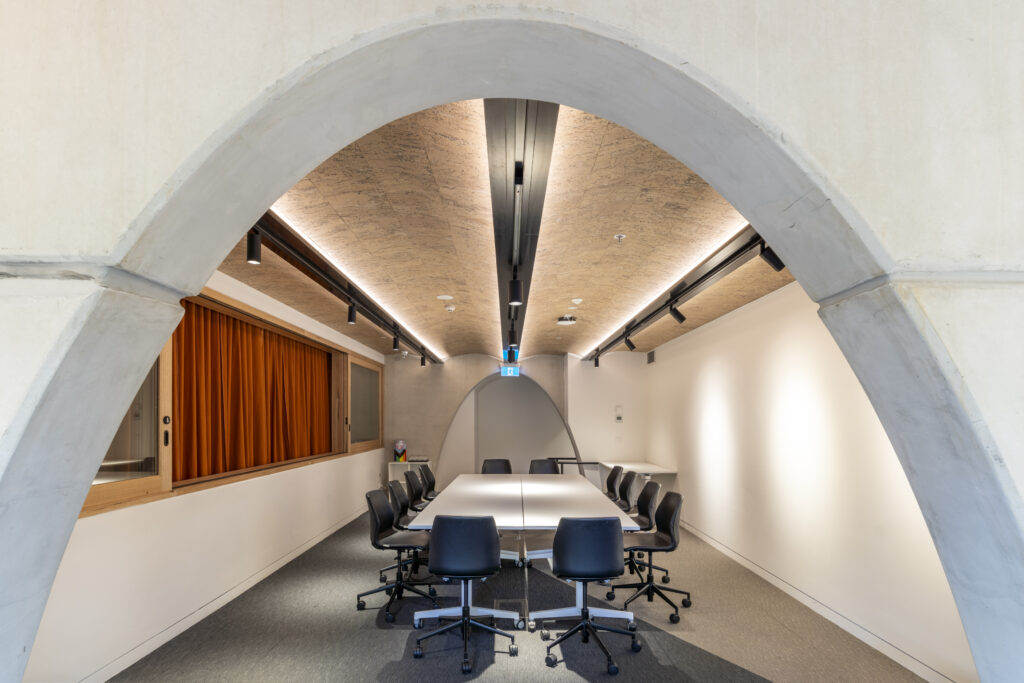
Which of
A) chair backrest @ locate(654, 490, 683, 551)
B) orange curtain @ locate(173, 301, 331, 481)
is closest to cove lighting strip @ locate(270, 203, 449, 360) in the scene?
orange curtain @ locate(173, 301, 331, 481)

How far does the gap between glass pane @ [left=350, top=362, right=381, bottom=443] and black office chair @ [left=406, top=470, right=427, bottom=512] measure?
142 inches

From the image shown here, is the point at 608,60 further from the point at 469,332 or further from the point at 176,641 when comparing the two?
the point at 469,332

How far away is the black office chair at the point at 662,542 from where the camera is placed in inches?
184

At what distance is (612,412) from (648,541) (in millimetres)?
6208

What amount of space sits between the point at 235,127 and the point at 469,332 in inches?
335

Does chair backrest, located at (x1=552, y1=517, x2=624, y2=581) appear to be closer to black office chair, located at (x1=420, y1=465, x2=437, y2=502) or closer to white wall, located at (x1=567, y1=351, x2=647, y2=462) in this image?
black office chair, located at (x1=420, y1=465, x2=437, y2=502)

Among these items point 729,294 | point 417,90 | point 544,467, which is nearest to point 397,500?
point 544,467

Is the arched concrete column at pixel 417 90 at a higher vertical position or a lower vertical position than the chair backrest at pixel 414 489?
higher

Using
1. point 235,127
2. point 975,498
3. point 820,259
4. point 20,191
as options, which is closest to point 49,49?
point 20,191

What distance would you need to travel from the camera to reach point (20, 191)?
123 centimetres

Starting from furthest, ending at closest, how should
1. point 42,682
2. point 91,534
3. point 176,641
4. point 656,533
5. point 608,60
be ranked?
point 656,533
point 176,641
point 91,534
point 42,682
point 608,60

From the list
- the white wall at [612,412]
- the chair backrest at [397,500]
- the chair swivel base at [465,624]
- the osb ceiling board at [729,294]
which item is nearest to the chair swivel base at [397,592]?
the chair swivel base at [465,624]

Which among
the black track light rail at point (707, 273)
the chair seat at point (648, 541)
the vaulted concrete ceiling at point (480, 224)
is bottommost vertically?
the chair seat at point (648, 541)

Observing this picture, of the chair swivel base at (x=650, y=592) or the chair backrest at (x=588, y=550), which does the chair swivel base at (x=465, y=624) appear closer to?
the chair backrest at (x=588, y=550)
